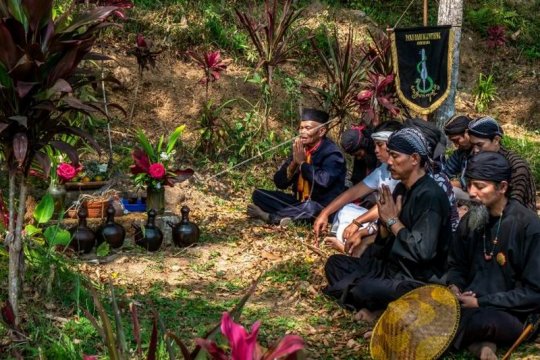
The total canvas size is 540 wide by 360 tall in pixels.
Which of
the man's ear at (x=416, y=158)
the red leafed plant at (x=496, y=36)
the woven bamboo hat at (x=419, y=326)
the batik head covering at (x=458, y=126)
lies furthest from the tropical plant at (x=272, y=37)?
the red leafed plant at (x=496, y=36)

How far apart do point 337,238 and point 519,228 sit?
2.38 meters

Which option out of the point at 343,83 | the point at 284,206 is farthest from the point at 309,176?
the point at 343,83

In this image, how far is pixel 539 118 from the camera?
12594 mm

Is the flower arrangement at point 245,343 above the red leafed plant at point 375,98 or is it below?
above

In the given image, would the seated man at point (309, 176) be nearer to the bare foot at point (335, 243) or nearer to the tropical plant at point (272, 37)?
the bare foot at point (335, 243)

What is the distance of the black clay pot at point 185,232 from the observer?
6.56 metres

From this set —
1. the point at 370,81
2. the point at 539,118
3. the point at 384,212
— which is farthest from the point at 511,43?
the point at 384,212

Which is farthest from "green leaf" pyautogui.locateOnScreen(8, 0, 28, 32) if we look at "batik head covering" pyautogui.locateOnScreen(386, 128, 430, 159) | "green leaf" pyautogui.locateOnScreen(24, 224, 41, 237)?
"batik head covering" pyautogui.locateOnScreen(386, 128, 430, 159)

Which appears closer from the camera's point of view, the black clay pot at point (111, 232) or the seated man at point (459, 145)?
the black clay pot at point (111, 232)

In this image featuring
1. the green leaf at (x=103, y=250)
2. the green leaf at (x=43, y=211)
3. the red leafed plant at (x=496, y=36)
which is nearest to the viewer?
the green leaf at (x=43, y=211)

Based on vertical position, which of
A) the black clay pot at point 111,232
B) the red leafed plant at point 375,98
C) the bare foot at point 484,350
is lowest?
the bare foot at point 484,350

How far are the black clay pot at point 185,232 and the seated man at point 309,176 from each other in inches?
42.2

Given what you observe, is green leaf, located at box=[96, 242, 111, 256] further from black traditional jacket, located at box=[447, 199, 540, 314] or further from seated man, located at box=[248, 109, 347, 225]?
black traditional jacket, located at box=[447, 199, 540, 314]

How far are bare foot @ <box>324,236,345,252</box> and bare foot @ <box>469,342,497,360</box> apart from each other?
2112mm
